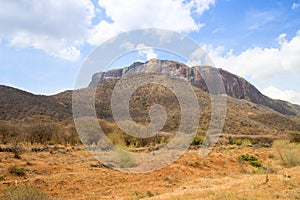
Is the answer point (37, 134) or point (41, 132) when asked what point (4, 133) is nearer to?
point (37, 134)

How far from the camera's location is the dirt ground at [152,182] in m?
10.2

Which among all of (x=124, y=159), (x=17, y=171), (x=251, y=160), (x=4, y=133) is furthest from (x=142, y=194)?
(x=4, y=133)

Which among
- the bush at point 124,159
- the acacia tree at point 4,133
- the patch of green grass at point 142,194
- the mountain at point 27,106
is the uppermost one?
the mountain at point 27,106

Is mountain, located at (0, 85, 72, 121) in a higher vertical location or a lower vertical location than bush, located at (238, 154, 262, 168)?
higher

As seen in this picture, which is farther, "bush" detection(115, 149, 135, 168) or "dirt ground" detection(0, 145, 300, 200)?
"bush" detection(115, 149, 135, 168)

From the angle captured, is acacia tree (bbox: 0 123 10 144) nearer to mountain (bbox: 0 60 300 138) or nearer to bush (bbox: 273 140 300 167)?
mountain (bbox: 0 60 300 138)

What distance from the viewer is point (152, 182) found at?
14328 millimetres

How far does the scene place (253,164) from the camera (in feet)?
74.6

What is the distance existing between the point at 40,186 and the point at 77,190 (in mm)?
1589

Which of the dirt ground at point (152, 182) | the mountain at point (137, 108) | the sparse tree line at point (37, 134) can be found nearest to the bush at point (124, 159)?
the dirt ground at point (152, 182)

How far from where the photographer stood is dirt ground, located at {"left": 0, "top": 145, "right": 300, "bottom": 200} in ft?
33.3

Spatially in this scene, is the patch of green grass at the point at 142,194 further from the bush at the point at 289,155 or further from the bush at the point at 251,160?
the bush at the point at 251,160

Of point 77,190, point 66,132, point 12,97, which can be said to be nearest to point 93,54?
point 77,190

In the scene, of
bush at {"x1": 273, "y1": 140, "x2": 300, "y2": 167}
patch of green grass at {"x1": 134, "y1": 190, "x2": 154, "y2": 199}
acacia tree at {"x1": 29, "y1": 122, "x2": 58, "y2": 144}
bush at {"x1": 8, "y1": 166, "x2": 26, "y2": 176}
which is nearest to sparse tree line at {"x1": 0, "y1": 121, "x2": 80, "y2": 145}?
acacia tree at {"x1": 29, "y1": 122, "x2": 58, "y2": 144}
